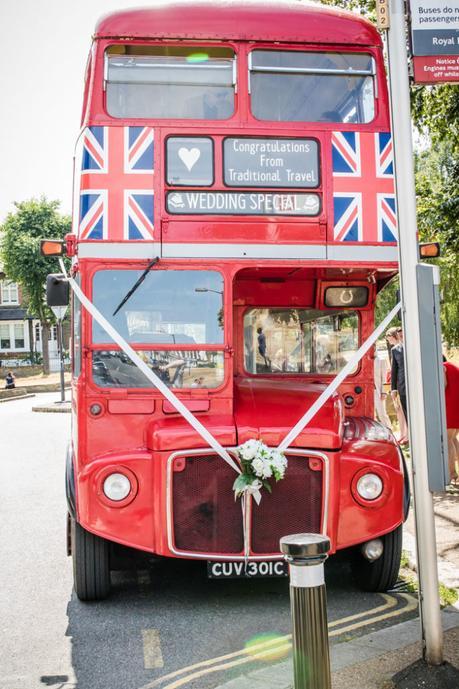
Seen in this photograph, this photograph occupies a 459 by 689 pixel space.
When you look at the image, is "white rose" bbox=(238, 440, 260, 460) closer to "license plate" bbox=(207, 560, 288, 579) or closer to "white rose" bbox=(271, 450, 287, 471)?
"white rose" bbox=(271, 450, 287, 471)

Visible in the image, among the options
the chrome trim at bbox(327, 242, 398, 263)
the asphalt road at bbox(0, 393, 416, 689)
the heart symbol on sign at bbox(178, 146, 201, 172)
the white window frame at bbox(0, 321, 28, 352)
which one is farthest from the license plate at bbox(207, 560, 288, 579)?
the white window frame at bbox(0, 321, 28, 352)

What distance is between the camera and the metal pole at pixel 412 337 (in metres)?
4.11

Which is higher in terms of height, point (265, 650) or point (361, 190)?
point (361, 190)

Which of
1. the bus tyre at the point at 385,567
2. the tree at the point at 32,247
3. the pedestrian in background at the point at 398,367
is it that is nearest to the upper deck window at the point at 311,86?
the bus tyre at the point at 385,567

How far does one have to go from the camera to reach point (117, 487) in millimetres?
5430

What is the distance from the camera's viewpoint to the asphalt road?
4617 mm

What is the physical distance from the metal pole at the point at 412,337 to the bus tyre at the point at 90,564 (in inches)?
97.0

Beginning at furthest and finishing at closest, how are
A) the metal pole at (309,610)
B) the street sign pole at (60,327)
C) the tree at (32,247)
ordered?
the tree at (32,247)
the street sign pole at (60,327)
the metal pole at (309,610)

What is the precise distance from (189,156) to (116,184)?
59 cm

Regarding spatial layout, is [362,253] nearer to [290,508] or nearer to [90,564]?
[290,508]

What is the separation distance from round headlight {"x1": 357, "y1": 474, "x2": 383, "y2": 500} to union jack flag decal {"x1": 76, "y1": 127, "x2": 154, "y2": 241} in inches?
92.3

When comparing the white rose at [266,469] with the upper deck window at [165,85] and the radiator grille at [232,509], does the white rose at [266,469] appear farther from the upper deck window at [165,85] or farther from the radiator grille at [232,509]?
the upper deck window at [165,85]

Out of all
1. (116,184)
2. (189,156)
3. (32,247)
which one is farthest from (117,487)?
(32,247)

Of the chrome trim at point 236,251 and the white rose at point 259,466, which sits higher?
the chrome trim at point 236,251
